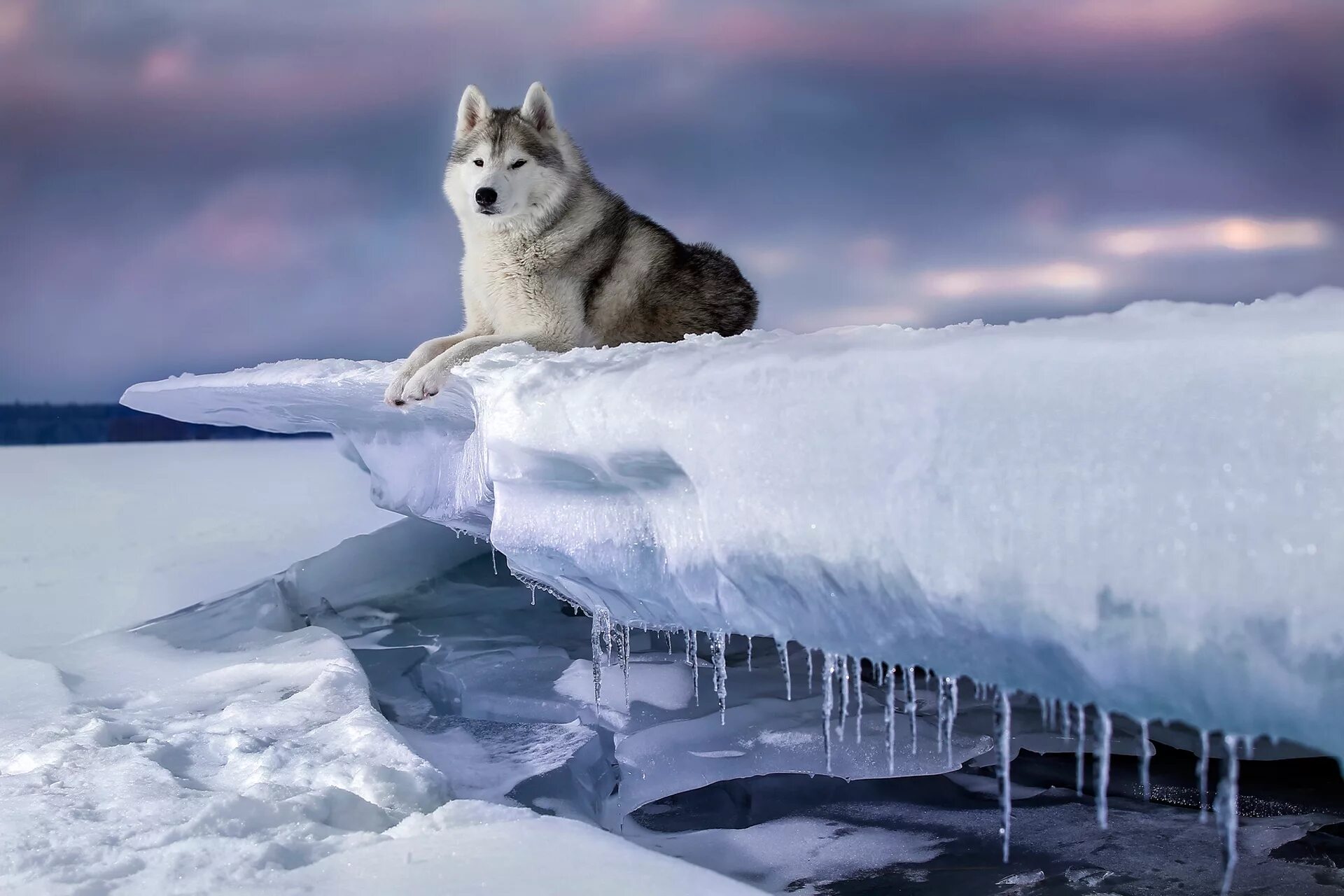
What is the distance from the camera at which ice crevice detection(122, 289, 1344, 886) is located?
4.81 ft

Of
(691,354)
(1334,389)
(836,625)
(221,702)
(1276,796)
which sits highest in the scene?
(691,354)

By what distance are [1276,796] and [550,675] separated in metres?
3.23

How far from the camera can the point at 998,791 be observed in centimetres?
360

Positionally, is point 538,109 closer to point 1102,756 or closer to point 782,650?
point 782,650

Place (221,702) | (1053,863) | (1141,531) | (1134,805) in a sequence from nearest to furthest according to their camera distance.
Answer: (1141,531)
(1053,863)
(1134,805)
(221,702)

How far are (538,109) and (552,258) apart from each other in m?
0.78

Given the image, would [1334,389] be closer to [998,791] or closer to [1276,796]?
[998,791]

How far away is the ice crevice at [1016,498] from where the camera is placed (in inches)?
57.7

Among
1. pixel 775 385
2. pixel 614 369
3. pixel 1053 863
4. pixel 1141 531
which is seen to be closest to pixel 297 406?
pixel 614 369

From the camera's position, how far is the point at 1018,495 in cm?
171

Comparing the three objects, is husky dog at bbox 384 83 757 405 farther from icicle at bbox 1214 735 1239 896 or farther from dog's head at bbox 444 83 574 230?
icicle at bbox 1214 735 1239 896

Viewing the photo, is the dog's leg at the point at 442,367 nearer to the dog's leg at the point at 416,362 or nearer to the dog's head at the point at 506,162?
the dog's leg at the point at 416,362

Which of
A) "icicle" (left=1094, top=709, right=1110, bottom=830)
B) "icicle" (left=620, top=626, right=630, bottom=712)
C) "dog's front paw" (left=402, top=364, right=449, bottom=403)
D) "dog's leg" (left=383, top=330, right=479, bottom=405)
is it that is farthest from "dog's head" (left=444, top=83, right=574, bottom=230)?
"icicle" (left=1094, top=709, right=1110, bottom=830)

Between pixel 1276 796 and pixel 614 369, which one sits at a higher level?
pixel 614 369
